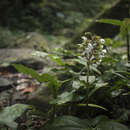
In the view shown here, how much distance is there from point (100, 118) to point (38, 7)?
8822mm

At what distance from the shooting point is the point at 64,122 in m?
1.24

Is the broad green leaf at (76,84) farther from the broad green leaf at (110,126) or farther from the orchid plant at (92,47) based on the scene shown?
the broad green leaf at (110,126)

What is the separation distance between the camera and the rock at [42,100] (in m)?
1.91

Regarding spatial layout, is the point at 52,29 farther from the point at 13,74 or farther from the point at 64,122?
the point at 64,122

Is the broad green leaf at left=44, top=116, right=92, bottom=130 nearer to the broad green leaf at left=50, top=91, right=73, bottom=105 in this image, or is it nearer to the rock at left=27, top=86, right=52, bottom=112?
the broad green leaf at left=50, top=91, right=73, bottom=105

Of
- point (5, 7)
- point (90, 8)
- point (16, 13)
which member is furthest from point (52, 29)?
point (90, 8)

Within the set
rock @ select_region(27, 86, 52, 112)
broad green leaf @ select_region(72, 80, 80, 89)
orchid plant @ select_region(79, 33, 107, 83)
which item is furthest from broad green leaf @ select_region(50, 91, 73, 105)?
rock @ select_region(27, 86, 52, 112)

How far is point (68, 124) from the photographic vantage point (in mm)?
1221

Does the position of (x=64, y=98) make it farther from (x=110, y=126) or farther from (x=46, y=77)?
(x=110, y=126)

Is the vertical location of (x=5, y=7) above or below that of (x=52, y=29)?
above

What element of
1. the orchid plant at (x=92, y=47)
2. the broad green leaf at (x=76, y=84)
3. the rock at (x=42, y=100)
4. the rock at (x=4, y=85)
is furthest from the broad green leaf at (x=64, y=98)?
the rock at (x=4, y=85)

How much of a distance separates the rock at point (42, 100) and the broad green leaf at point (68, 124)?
0.65 metres

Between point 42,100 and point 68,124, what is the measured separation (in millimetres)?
801

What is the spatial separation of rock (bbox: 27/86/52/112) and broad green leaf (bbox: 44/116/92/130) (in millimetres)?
647
